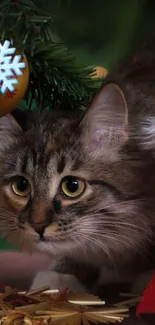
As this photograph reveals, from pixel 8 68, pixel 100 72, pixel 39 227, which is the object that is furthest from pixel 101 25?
pixel 39 227

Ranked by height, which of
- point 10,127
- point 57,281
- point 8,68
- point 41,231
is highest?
point 8,68

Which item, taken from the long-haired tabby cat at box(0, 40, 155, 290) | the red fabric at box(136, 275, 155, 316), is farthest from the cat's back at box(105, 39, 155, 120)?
the red fabric at box(136, 275, 155, 316)

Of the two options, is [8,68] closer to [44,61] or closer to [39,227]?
[44,61]

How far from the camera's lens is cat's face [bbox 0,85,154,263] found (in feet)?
2.16

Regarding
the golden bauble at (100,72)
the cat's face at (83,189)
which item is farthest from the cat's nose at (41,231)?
the golden bauble at (100,72)

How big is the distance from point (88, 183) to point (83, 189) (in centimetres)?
1

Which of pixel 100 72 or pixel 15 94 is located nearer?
pixel 15 94

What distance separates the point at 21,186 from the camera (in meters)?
0.70

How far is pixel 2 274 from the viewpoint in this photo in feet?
2.57

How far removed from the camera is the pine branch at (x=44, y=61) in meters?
0.54

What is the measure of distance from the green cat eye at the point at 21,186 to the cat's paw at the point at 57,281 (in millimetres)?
144

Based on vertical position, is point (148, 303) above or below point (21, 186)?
below

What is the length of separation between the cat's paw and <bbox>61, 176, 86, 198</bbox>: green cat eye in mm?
158

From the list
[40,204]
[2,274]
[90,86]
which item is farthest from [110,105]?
[2,274]
